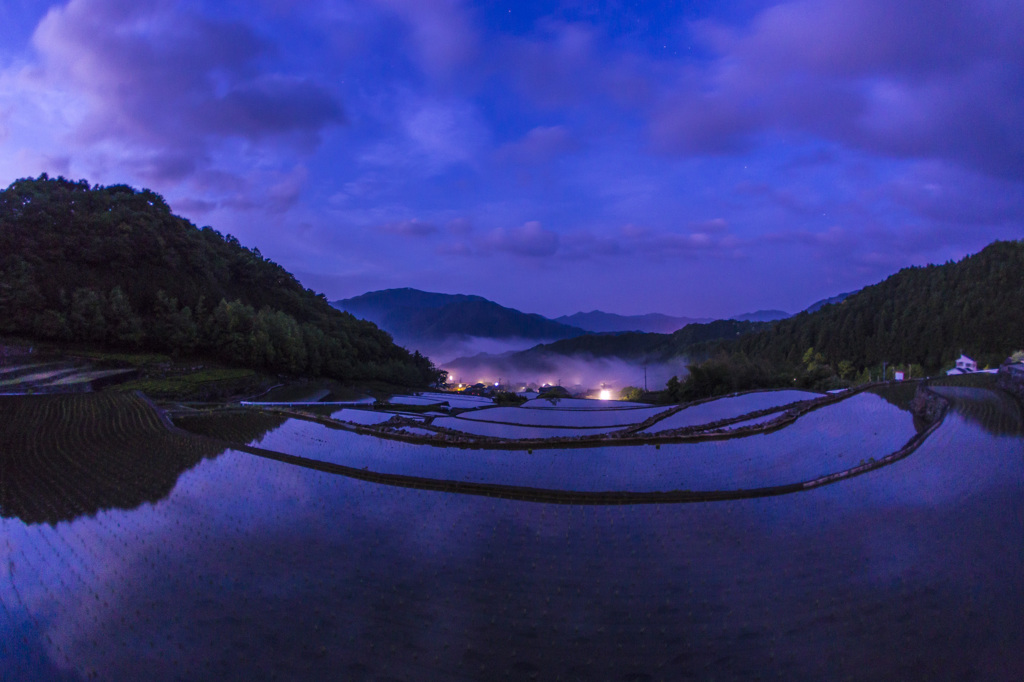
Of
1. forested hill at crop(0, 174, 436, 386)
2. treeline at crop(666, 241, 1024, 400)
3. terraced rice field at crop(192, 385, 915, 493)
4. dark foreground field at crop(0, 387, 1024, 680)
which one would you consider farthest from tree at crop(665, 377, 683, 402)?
forested hill at crop(0, 174, 436, 386)

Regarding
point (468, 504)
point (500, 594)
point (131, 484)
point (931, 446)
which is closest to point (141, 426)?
point (131, 484)

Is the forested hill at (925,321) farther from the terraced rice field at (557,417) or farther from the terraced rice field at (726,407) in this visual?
the terraced rice field at (557,417)

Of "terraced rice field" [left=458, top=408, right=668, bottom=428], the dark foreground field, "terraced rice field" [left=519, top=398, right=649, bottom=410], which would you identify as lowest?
"terraced rice field" [left=519, top=398, right=649, bottom=410]

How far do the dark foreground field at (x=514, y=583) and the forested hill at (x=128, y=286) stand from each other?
24.8 m

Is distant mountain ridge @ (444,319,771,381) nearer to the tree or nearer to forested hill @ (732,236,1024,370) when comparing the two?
forested hill @ (732,236,1024,370)

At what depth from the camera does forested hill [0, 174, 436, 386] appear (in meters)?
28.0

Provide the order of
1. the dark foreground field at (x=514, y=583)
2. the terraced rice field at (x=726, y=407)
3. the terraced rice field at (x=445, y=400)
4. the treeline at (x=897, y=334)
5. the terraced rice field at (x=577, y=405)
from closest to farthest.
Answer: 1. the dark foreground field at (x=514, y=583)
2. the terraced rice field at (x=726, y=407)
3. the terraced rice field at (x=577, y=405)
4. the terraced rice field at (x=445, y=400)
5. the treeline at (x=897, y=334)

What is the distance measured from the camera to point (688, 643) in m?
4.16

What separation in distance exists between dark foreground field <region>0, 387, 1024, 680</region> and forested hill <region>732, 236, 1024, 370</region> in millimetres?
52036

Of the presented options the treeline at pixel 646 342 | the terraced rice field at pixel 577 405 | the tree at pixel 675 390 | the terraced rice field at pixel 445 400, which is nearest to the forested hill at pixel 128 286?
the terraced rice field at pixel 445 400

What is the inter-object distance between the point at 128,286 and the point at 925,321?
7400 cm

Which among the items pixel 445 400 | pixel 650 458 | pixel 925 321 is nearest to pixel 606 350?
pixel 925 321

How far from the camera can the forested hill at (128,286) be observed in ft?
91.9

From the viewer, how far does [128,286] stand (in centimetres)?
3266
